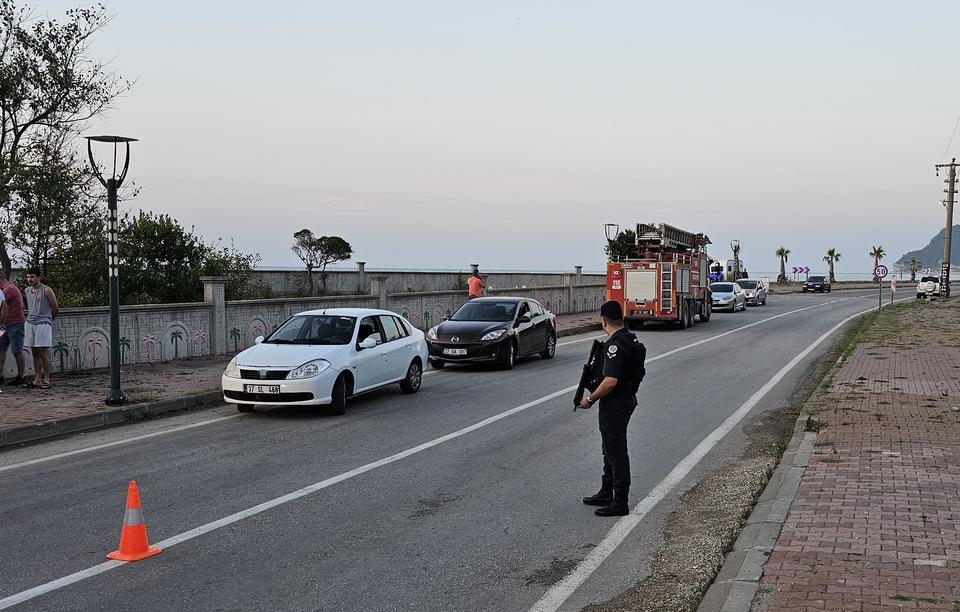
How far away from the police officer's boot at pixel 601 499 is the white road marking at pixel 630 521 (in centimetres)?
21

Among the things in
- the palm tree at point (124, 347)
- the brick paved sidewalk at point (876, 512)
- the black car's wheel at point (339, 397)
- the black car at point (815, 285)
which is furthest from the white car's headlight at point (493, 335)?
the black car at point (815, 285)

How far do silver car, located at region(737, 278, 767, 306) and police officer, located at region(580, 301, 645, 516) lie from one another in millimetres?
43039

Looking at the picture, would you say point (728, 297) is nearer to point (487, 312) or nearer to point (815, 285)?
point (487, 312)

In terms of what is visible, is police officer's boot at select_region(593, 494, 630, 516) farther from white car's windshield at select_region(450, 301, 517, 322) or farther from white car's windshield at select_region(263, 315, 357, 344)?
white car's windshield at select_region(450, 301, 517, 322)

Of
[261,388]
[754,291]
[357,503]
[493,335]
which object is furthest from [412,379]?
[754,291]

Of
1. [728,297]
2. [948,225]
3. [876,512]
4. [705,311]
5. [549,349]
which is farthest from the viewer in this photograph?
[948,225]

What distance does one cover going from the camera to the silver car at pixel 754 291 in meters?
49.0

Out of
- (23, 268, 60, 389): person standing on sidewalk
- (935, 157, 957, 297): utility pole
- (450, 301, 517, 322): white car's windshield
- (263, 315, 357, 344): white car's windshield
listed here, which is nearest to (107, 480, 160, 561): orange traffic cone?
(263, 315, 357, 344): white car's windshield

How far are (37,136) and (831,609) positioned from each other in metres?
19.3

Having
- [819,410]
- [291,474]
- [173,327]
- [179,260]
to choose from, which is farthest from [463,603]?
[179,260]

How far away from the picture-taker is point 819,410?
37.6 feet

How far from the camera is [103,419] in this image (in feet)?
37.6

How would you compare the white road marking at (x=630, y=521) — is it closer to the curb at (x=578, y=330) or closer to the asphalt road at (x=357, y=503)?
the asphalt road at (x=357, y=503)

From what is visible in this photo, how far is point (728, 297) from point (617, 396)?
36.9 metres
